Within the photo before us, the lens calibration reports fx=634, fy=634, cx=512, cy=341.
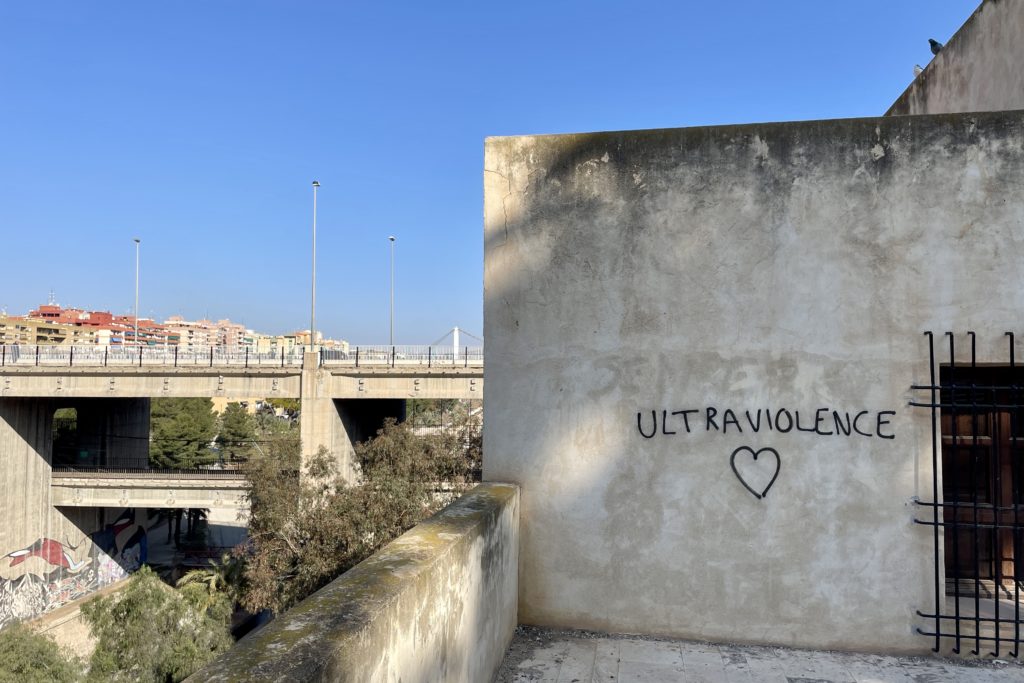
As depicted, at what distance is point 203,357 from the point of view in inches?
1025

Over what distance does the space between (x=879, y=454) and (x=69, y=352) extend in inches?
1150

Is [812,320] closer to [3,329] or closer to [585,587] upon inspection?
[585,587]

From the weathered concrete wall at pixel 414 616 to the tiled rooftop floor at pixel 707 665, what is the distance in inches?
9.2

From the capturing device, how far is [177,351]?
25.6 metres

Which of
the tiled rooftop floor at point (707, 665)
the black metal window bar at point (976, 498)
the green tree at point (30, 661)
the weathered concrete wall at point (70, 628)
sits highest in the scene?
the black metal window bar at point (976, 498)

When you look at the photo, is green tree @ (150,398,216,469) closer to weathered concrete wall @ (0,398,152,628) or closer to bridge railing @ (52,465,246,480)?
weathered concrete wall @ (0,398,152,628)

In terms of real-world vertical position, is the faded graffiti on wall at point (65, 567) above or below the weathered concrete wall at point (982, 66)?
below

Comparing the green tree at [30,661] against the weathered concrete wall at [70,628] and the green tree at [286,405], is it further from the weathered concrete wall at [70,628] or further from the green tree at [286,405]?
the green tree at [286,405]

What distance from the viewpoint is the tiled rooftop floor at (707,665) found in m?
3.55

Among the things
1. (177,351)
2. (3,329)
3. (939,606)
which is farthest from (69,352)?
(3,329)

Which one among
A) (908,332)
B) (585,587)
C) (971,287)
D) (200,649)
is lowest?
(200,649)

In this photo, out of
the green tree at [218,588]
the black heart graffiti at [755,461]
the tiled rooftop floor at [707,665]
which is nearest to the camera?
the tiled rooftop floor at [707,665]

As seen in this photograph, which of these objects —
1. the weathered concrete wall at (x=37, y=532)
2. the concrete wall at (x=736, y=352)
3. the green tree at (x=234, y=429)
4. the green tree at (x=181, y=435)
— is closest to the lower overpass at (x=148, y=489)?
the weathered concrete wall at (x=37, y=532)

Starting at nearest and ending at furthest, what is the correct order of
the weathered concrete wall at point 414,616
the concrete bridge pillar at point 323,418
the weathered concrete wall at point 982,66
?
the weathered concrete wall at point 414,616 < the weathered concrete wall at point 982,66 < the concrete bridge pillar at point 323,418
